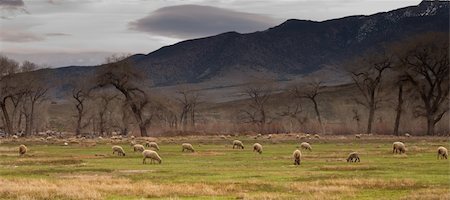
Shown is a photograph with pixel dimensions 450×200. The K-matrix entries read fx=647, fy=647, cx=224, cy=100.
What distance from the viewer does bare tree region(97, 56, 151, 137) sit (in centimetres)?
10094

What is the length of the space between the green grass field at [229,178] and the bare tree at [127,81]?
162ft

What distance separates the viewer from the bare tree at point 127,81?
101 meters

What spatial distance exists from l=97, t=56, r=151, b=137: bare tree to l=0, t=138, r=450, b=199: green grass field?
49.5 meters

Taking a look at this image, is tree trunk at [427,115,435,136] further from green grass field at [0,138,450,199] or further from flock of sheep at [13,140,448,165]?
green grass field at [0,138,450,199]

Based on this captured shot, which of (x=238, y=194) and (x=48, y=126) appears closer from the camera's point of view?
(x=238, y=194)

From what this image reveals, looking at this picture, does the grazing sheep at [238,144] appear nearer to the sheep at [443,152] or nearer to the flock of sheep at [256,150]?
the flock of sheep at [256,150]

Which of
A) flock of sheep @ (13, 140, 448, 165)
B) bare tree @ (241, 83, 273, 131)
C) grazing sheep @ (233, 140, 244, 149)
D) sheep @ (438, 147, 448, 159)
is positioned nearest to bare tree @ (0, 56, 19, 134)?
flock of sheep @ (13, 140, 448, 165)

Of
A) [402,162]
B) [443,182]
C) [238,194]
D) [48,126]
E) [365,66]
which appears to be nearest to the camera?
[238,194]

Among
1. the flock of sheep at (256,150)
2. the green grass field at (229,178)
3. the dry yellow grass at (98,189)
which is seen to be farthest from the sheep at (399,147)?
the dry yellow grass at (98,189)

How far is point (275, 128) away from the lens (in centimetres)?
10994

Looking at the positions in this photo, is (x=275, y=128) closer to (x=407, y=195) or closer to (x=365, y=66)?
(x=365, y=66)

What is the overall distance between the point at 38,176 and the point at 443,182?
2167cm

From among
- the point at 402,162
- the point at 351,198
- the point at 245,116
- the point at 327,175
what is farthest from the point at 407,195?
the point at 245,116

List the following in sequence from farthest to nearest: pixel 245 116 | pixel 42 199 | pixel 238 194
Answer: pixel 245 116 < pixel 238 194 < pixel 42 199
